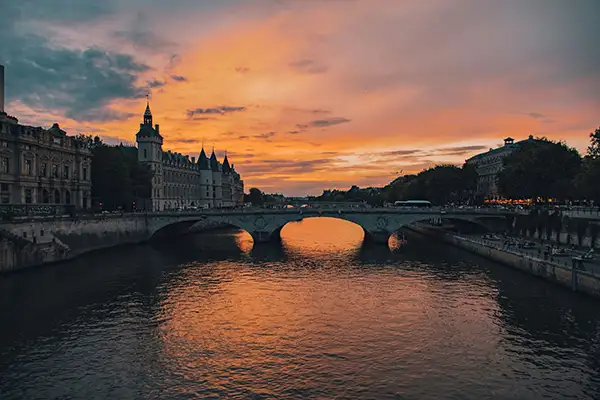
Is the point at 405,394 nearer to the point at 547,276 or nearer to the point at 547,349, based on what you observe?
the point at 547,349

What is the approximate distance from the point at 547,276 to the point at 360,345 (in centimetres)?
3013

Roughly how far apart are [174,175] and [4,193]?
81685 millimetres

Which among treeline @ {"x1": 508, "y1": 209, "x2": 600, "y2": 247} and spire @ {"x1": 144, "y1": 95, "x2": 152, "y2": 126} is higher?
spire @ {"x1": 144, "y1": 95, "x2": 152, "y2": 126}

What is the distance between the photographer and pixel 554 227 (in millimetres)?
76750

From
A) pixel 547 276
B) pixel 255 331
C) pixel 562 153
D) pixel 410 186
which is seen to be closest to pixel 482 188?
pixel 410 186

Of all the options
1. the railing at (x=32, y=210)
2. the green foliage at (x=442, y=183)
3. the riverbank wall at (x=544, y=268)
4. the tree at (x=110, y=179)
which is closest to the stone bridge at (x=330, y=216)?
the riverbank wall at (x=544, y=268)

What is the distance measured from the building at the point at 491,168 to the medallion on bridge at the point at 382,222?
3474 inches

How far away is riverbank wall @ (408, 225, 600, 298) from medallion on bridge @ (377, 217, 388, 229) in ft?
52.4

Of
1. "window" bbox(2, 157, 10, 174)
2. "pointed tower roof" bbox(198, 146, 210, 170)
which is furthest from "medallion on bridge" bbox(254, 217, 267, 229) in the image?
"pointed tower roof" bbox(198, 146, 210, 170)

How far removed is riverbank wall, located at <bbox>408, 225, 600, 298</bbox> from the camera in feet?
147

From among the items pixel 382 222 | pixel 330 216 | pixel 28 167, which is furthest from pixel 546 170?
pixel 28 167

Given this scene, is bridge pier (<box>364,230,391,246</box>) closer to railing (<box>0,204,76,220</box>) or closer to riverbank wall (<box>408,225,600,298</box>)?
riverbank wall (<box>408,225,600,298</box>)

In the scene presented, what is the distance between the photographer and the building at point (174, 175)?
5529 inches

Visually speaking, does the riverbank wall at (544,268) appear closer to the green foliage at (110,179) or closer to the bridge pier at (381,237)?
the bridge pier at (381,237)
